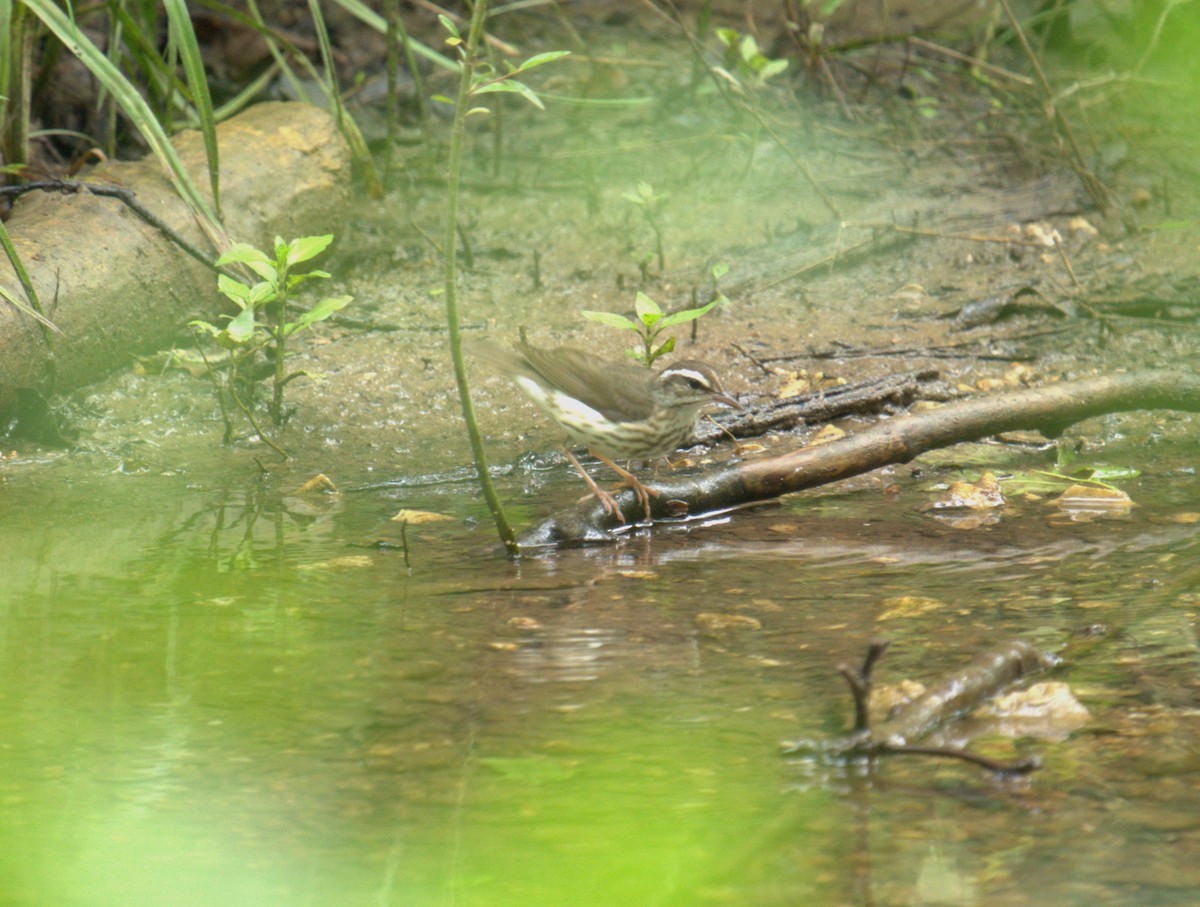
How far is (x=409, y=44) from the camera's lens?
22.6 feet

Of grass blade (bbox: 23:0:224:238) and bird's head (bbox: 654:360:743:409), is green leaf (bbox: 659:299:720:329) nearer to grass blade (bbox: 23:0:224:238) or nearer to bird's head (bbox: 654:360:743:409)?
bird's head (bbox: 654:360:743:409)

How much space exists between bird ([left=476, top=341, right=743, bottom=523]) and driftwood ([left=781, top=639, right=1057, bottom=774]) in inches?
74.9

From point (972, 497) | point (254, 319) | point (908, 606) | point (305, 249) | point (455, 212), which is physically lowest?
point (972, 497)

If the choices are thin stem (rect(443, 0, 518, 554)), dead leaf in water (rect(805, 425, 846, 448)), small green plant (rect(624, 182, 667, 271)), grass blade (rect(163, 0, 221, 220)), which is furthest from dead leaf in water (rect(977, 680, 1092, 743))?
small green plant (rect(624, 182, 667, 271))

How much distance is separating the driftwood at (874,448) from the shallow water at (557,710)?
0.12 m

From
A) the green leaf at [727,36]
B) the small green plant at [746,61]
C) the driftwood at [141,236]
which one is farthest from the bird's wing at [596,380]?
the green leaf at [727,36]

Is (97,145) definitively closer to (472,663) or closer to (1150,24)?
(472,663)

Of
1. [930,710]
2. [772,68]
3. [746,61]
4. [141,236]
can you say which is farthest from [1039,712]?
[746,61]

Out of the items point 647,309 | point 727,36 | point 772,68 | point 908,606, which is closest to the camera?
point 908,606

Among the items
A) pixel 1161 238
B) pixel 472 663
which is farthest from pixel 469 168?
pixel 472 663

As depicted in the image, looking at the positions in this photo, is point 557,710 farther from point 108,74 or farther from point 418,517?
point 108,74

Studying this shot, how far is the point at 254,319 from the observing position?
210 inches

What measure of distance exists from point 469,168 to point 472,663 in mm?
5793

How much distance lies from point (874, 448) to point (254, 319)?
2.52m
